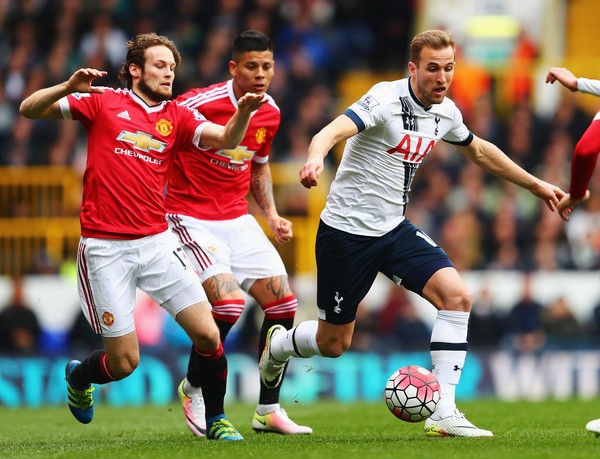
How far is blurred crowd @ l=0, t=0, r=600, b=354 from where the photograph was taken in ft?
54.2

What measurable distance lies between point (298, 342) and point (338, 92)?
12.2 m

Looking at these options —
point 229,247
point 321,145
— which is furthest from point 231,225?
point 321,145

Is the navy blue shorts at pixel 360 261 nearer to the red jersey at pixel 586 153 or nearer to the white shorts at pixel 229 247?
the white shorts at pixel 229 247

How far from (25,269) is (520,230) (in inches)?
274

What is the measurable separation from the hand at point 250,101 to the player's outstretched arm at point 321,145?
46cm

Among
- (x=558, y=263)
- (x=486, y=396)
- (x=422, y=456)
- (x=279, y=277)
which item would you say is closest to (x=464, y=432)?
(x=422, y=456)

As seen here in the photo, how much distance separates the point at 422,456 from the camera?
265 inches

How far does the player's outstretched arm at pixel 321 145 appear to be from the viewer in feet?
22.7

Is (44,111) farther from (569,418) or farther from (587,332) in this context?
(587,332)

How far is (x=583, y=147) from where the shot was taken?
24.1ft

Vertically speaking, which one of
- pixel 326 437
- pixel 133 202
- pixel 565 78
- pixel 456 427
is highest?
pixel 565 78

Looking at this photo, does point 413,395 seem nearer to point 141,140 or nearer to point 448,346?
point 448,346

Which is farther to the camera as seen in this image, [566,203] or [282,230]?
[282,230]

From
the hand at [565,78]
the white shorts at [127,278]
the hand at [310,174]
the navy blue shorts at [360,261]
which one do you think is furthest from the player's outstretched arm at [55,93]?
the hand at [565,78]
